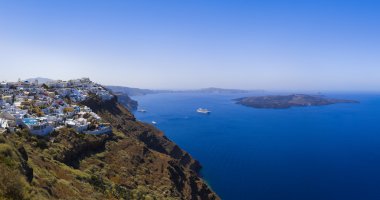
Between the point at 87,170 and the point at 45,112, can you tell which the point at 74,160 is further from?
the point at 45,112

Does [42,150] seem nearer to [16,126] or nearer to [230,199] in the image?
[16,126]

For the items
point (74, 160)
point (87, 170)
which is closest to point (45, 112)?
point (74, 160)

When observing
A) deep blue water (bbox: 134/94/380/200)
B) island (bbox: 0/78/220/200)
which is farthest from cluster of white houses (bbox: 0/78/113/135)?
deep blue water (bbox: 134/94/380/200)

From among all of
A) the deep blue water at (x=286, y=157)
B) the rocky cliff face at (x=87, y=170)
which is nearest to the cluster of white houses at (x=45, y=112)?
the rocky cliff face at (x=87, y=170)

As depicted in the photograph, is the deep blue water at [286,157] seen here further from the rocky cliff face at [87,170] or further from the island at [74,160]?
the rocky cliff face at [87,170]

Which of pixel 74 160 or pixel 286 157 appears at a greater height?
pixel 74 160

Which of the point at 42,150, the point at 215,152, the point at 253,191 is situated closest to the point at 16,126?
the point at 42,150
